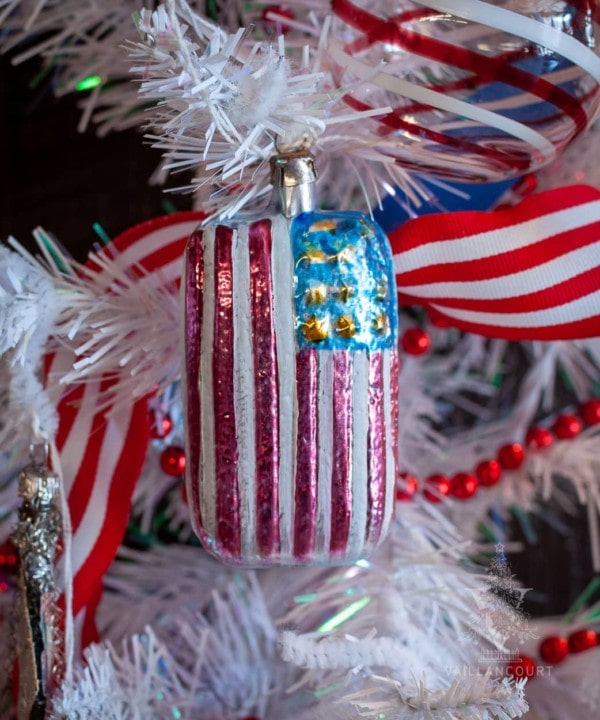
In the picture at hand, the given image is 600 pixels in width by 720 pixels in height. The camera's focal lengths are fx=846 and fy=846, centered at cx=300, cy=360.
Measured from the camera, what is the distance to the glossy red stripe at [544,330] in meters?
0.46

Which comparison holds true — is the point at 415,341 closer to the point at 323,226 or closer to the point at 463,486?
the point at 463,486

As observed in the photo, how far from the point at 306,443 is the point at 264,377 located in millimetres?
35

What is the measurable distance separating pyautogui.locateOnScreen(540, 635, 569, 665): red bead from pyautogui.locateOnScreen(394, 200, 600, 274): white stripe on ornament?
326mm

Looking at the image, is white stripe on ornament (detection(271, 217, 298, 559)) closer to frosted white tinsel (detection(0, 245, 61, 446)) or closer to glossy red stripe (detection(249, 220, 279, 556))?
glossy red stripe (detection(249, 220, 279, 556))

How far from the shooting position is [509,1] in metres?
0.40

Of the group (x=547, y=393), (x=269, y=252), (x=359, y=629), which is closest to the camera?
(x=269, y=252)

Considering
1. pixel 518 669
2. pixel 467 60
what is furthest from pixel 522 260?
pixel 518 669

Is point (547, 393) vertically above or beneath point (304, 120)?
beneath

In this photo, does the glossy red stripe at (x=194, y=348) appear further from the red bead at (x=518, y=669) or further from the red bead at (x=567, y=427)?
the red bead at (x=567, y=427)

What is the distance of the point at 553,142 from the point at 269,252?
17 cm

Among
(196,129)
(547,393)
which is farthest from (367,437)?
(547,393)

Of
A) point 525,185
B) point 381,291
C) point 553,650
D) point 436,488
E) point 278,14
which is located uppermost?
point 278,14

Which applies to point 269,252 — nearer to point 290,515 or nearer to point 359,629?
point 290,515

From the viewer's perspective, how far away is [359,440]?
380 mm
